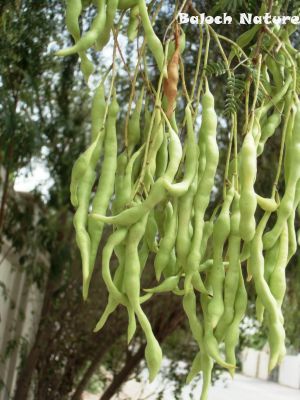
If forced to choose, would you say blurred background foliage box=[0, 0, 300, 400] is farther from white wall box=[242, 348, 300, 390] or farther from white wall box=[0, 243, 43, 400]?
white wall box=[242, 348, 300, 390]

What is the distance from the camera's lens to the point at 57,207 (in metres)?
3.68

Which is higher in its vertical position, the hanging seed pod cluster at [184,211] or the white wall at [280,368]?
the white wall at [280,368]

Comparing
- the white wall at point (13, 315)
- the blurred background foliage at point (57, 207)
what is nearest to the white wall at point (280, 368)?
the white wall at point (13, 315)

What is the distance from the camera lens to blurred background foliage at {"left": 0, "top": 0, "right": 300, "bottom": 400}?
259 centimetres

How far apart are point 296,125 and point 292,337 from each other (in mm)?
4198

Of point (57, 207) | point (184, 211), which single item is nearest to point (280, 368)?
point (57, 207)

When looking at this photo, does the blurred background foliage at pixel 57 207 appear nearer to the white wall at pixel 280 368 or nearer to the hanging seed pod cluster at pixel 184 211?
the hanging seed pod cluster at pixel 184 211

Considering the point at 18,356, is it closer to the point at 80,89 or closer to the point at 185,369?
the point at 185,369

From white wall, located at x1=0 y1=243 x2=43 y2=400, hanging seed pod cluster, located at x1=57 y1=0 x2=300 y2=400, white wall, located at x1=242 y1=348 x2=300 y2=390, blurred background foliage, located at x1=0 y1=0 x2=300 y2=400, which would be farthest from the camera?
white wall, located at x1=242 y1=348 x2=300 y2=390

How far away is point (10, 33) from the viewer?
7.48 feet

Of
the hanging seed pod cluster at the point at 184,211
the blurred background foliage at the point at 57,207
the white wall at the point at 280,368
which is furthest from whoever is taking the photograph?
the white wall at the point at 280,368

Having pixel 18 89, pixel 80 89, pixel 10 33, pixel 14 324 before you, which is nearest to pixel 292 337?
pixel 14 324

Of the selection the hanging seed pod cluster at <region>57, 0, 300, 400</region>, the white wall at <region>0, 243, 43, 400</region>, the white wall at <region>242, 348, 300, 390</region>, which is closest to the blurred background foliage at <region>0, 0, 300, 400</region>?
the white wall at <region>0, 243, 43, 400</region>

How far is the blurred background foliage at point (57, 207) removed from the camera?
8.48ft
